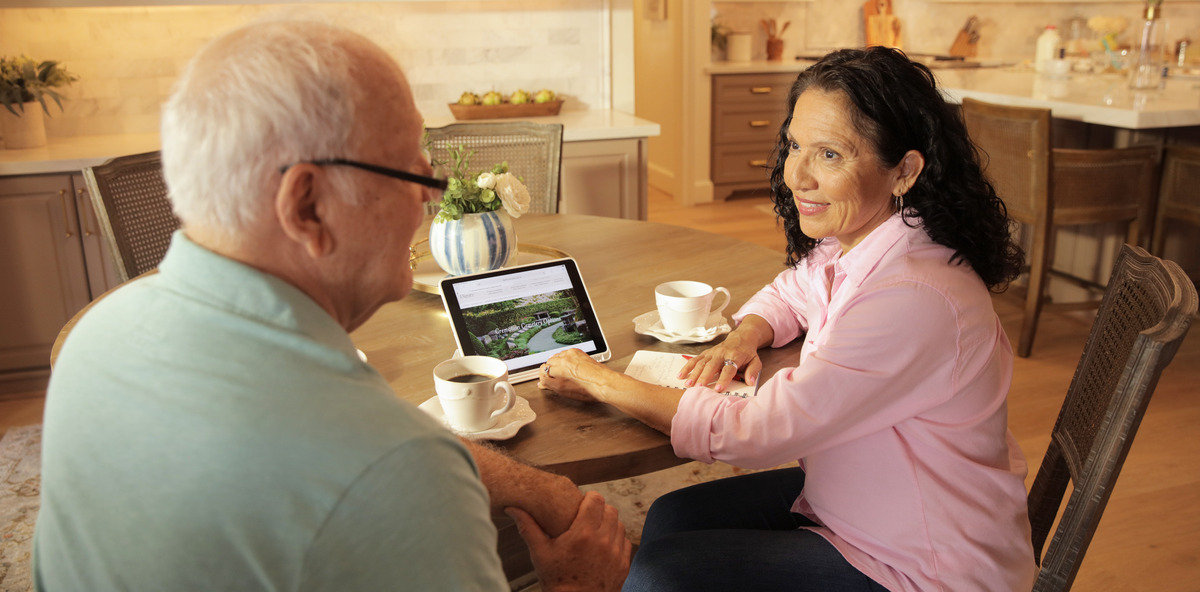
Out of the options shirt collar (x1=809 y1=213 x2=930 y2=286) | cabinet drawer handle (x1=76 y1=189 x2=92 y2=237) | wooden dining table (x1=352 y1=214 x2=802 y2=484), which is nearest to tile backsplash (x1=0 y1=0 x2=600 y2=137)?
cabinet drawer handle (x1=76 y1=189 x2=92 y2=237)

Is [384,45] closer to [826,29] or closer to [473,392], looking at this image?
[473,392]

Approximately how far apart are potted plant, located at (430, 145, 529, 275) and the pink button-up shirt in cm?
73

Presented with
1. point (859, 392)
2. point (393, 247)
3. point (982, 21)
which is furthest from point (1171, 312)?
point (982, 21)

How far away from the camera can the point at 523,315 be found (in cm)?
146

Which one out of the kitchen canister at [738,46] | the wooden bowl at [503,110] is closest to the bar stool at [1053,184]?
the wooden bowl at [503,110]

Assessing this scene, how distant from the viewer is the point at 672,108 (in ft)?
20.6

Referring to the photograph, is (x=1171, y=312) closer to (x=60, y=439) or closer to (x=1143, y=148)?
(x=60, y=439)

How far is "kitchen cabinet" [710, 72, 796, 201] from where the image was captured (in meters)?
6.04

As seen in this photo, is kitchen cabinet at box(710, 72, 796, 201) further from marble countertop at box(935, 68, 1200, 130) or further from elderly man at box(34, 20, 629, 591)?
elderly man at box(34, 20, 629, 591)

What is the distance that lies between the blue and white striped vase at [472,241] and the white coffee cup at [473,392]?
605 mm

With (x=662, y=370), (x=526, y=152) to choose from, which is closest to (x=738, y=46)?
(x=526, y=152)

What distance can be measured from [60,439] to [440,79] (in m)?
3.59

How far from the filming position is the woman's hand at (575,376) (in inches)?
51.8

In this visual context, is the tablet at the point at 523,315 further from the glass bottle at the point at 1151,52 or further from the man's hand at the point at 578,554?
the glass bottle at the point at 1151,52
